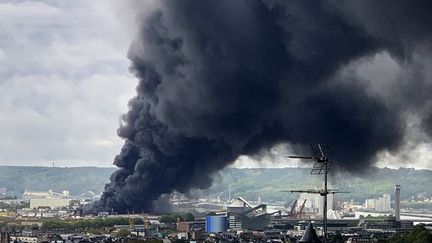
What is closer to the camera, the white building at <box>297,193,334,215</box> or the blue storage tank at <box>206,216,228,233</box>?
the blue storage tank at <box>206,216,228,233</box>

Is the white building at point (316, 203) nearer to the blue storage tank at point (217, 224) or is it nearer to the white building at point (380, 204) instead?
the white building at point (380, 204)

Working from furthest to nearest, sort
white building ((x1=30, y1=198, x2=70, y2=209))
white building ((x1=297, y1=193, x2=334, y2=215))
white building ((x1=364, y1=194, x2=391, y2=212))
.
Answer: white building ((x1=364, y1=194, x2=391, y2=212)), white building ((x1=30, y1=198, x2=70, y2=209)), white building ((x1=297, y1=193, x2=334, y2=215))

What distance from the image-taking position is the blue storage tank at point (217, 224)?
99044 millimetres

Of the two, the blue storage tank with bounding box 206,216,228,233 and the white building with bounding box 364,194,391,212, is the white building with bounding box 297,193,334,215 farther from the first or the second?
the blue storage tank with bounding box 206,216,228,233

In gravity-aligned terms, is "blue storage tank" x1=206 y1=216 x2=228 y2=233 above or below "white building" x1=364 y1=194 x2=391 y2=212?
below

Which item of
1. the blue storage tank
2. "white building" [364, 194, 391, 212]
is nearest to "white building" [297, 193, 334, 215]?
"white building" [364, 194, 391, 212]

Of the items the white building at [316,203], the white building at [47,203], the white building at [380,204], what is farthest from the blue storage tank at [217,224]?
the white building at [380,204]

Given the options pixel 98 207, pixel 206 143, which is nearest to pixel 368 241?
pixel 206 143

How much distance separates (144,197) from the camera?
97.1 meters

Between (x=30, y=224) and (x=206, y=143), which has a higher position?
(x=206, y=143)

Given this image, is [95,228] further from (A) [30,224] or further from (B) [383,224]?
(B) [383,224]

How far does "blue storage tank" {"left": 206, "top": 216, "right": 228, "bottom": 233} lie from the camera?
99.0 meters

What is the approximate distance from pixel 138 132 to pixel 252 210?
3887 cm

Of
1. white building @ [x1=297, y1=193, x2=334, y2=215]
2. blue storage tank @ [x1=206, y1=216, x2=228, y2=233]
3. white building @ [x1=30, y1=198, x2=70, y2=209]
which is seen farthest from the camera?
white building @ [x1=30, y1=198, x2=70, y2=209]
